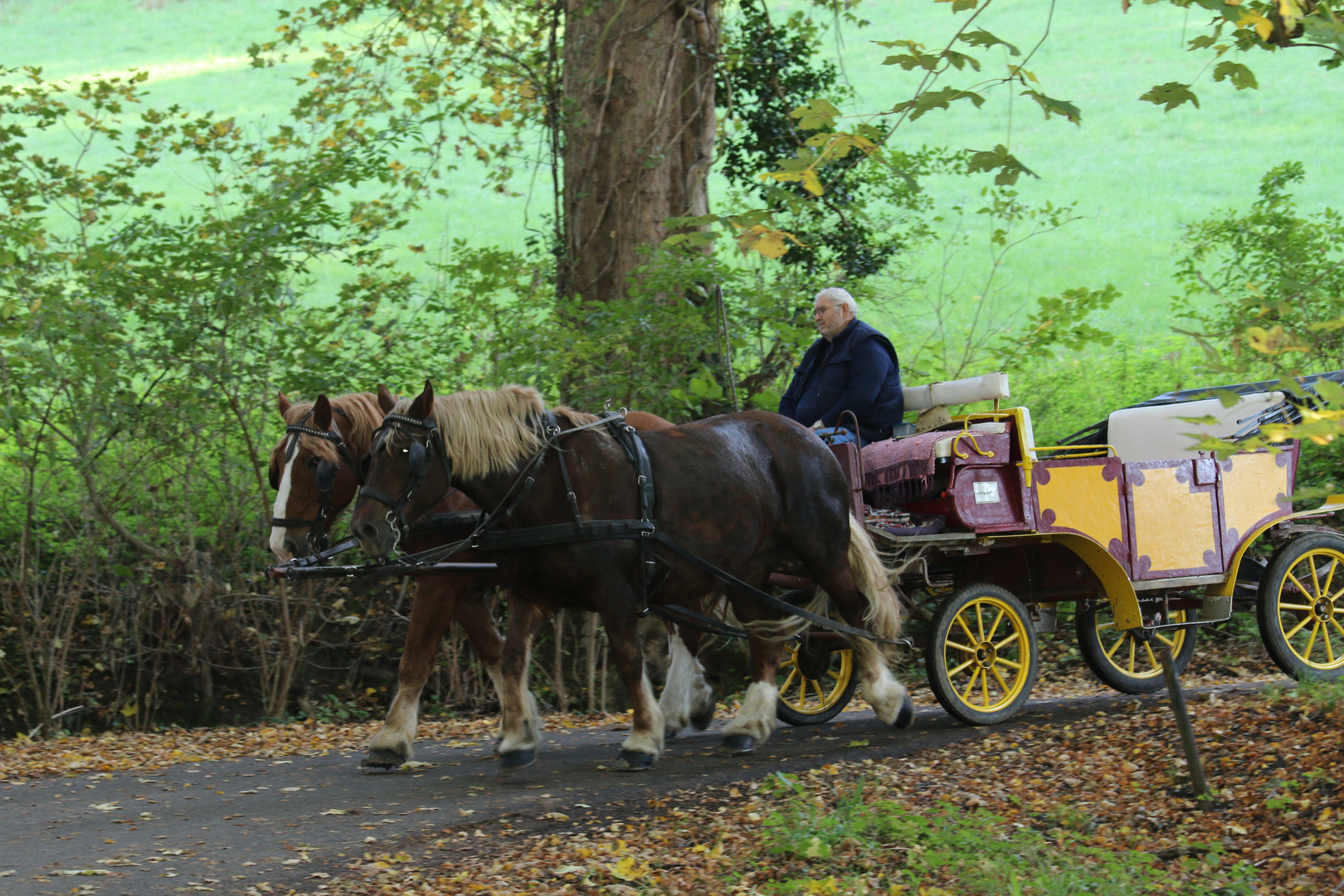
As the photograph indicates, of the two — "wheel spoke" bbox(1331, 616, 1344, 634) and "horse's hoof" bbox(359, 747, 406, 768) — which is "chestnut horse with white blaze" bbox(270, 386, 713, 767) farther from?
"wheel spoke" bbox(1331, 616, 1344, 634)

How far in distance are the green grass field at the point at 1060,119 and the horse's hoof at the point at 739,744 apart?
1314cm

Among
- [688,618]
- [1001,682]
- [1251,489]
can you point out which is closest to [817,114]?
[688,618]

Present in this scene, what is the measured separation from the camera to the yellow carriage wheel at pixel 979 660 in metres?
6.68

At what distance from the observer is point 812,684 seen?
25.5 feet

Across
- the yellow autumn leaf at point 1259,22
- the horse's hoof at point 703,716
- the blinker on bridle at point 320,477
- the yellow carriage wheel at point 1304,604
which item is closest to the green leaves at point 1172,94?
the yellow autumn leaf at point 1259,22

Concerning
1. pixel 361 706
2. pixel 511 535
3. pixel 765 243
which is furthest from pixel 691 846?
pixel 361 706

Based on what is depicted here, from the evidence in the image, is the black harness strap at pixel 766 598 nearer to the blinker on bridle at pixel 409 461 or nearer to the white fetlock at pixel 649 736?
the white fetlock at pixel 649 736

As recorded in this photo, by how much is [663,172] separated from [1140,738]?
598 centimetres

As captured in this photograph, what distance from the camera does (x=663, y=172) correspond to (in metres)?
10.2

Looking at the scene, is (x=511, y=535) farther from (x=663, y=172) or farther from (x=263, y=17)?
(x=263, y=17)

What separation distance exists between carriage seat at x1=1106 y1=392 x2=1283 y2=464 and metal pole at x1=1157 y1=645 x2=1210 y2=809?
251 centimetres

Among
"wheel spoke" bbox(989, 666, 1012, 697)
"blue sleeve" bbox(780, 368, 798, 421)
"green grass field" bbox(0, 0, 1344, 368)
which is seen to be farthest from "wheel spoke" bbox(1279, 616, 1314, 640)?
"green grass field" bbox(0, 0, 1344, 368)

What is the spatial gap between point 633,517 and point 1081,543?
107 inches

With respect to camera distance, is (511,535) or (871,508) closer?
(511,535)
